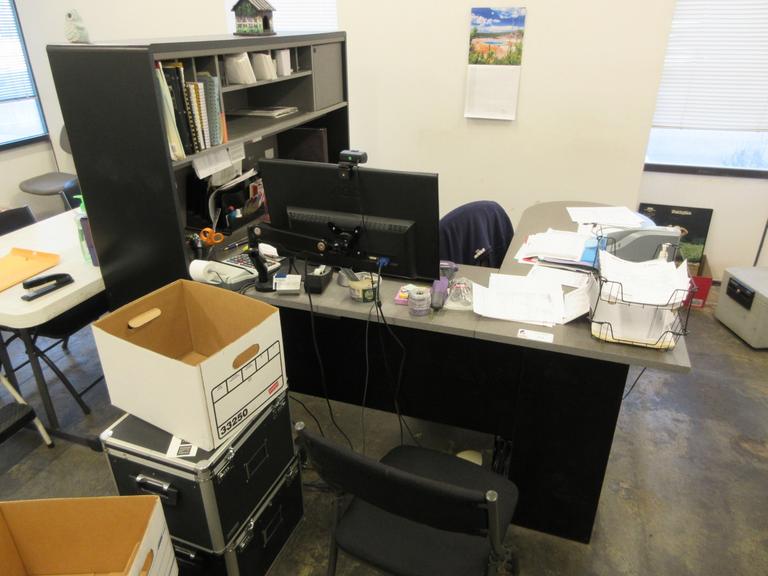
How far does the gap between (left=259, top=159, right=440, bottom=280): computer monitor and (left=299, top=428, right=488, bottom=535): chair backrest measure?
2.20 feet

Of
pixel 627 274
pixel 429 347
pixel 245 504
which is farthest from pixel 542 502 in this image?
pixel 245 504

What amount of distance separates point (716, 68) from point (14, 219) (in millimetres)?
4006

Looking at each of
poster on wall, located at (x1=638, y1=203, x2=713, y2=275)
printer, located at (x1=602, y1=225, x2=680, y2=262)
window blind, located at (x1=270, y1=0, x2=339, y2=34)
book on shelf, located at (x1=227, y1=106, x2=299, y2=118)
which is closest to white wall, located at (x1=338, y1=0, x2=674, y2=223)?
window blind, located at (x1=270, y1=0, x2=339, y2=34)

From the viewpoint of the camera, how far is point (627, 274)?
1.43m

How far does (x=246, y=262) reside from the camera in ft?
6.43

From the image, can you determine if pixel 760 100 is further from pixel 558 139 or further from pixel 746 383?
pixel 746 383

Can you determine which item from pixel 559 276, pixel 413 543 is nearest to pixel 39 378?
pixel 413 543

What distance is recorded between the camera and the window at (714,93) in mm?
3033

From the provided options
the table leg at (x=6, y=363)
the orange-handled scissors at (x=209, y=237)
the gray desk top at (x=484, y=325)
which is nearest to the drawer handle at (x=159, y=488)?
the gray desk top at (x=484, y=325)

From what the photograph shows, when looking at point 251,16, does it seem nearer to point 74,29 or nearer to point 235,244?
point 74,29

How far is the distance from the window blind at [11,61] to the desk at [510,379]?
3727 millimetres

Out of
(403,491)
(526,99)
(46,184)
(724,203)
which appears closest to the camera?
(403,491)

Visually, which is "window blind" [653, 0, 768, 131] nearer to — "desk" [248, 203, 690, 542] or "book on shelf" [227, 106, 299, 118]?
"desk" [248, 203, 690, 542]

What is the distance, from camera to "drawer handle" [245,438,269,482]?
1.53 meters
